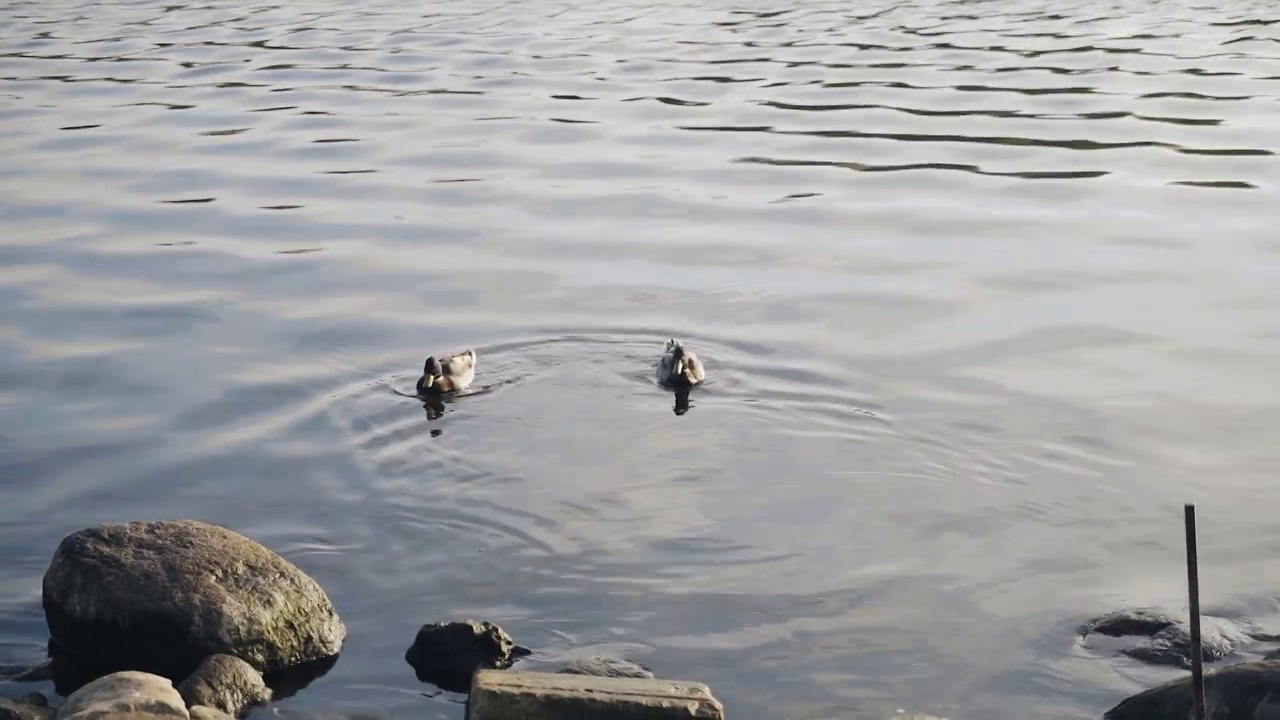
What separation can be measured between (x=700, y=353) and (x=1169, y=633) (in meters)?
5.58

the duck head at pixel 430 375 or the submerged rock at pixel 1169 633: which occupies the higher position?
the duck head at pixel 430 375

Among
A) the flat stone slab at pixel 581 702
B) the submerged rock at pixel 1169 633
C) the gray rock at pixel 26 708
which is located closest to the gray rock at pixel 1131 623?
the submerged rock at pixel 1169 633

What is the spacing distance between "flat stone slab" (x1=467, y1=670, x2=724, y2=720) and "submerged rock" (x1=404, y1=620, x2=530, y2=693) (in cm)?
68

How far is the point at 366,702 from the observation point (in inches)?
306

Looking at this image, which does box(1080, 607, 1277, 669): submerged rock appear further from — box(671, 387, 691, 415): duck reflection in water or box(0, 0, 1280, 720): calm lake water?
box(671, 387, 691, 415): duck reflection in water

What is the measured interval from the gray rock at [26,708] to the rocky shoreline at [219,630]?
2 cm

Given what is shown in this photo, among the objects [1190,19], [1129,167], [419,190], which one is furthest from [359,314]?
[1190,19]

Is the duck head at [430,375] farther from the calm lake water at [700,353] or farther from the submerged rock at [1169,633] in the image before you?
the submerged rock at [1169,633]

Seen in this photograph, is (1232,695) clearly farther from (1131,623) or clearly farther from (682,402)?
(682,402)

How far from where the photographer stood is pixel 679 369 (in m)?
12.1

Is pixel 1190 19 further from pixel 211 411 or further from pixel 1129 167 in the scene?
pixel 211 411

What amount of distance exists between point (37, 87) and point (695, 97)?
10773 mm

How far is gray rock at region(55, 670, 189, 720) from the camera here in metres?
6.87

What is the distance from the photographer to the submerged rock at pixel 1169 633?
7.91 m
